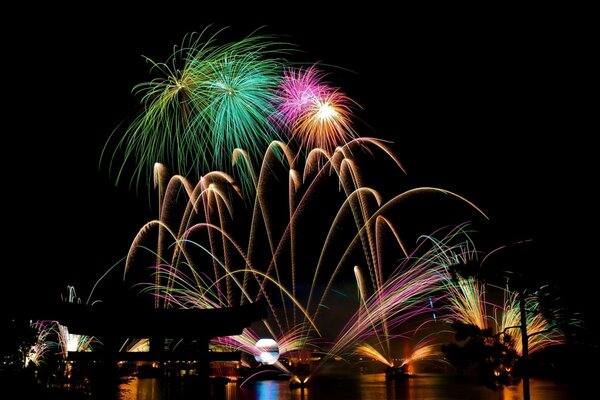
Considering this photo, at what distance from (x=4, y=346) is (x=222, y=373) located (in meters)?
33.3

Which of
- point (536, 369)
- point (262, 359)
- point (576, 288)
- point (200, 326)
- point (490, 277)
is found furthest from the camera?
point (262, 359)

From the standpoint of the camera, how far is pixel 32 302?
856 inches

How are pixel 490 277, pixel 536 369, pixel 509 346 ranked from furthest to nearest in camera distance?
pixel 509 346, pixel 490 277, pixel 536 369

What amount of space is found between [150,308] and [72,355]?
3.79 m

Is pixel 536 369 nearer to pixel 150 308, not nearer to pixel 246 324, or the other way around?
pixel 246 324

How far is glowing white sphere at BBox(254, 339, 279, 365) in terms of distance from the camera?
5038cm

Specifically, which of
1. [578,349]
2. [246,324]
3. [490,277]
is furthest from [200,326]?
[578,349]

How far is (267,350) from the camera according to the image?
167ft

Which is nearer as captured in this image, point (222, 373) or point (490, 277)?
point (490, 277)

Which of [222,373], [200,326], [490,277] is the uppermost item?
[490,277]

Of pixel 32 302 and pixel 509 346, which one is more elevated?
pixel 32 302

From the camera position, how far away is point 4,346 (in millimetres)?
21266

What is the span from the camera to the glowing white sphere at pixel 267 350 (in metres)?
50.4

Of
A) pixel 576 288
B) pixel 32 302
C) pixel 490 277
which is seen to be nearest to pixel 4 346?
pixel 32 302
